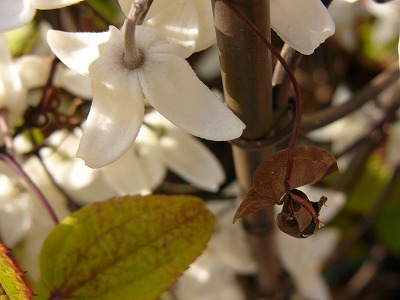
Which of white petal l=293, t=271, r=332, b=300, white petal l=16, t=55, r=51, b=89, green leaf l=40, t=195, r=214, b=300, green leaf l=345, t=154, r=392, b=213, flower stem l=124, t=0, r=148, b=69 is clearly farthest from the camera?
green leaf l=345, t=154, r=392, b=213

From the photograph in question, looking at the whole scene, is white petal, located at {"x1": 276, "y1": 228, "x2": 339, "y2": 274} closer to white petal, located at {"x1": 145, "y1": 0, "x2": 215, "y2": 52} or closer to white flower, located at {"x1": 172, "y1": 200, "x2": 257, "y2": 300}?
white flower, located at {"x1": 172, "y1": 200, "x2": 257, "y2": 300}

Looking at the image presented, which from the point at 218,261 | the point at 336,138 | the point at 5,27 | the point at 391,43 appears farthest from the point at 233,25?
the point at 391,43

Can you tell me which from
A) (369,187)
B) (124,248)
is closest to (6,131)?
(124,248)

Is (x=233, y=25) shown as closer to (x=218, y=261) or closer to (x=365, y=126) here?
(x=218, y=261)

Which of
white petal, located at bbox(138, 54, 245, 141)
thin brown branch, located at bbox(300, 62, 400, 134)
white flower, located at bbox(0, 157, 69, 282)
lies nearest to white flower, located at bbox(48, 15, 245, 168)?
white petal, located at bbox(138, 54, 245, 141)

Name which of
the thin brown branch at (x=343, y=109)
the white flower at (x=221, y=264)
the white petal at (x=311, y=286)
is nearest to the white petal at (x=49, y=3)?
the thin brown branch at (x=343, y=109)

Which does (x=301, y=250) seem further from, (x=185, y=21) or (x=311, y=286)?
(x=185, y=21)

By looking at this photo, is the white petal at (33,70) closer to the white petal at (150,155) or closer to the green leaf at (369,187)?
the white petal at (150,155)
